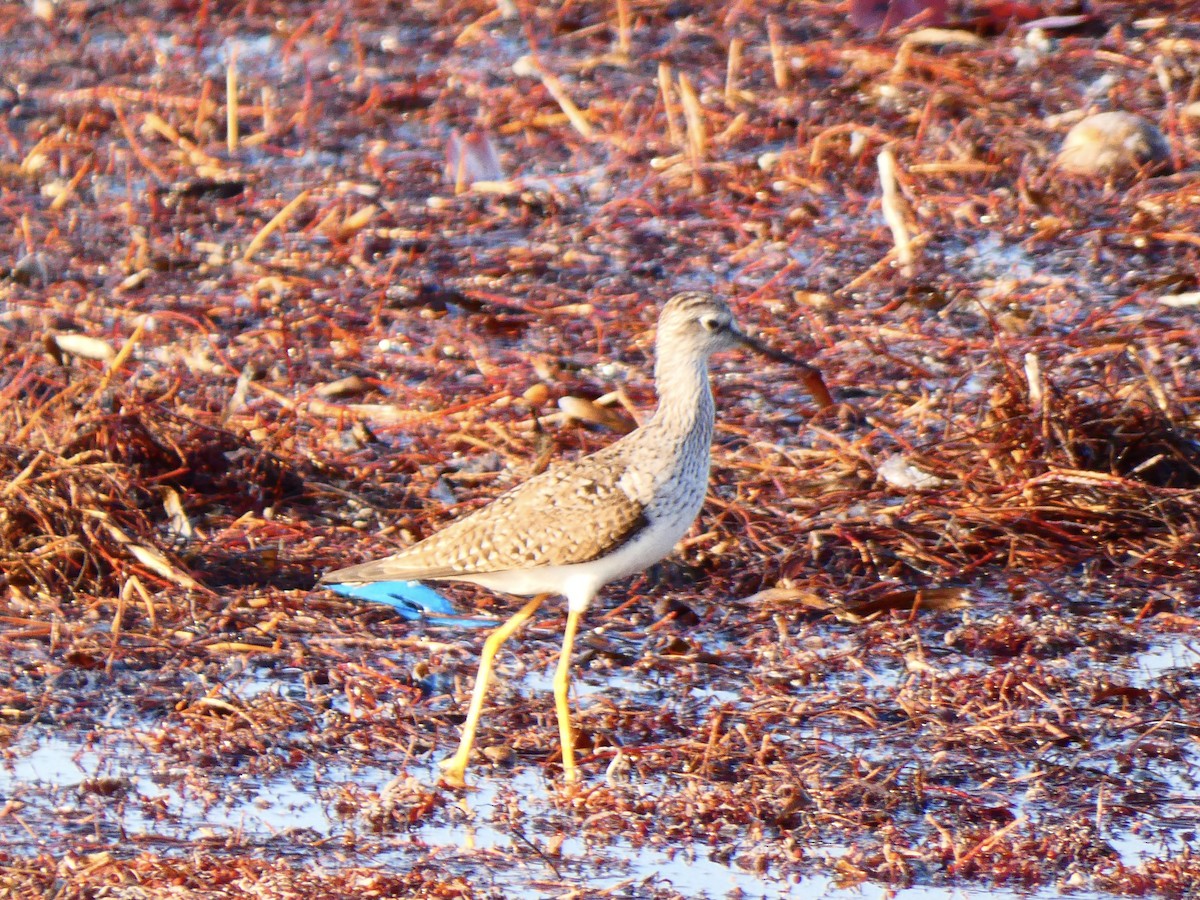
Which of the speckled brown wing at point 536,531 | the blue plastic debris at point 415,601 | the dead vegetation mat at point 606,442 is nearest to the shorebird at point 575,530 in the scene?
the speckled brown wing at point 536,531

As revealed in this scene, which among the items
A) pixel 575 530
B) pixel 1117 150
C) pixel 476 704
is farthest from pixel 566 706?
pixel 1117 150

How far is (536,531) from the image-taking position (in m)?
5.86

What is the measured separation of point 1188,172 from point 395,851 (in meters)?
6.92

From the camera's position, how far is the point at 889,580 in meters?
6.99

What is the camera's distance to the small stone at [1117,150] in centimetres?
1030

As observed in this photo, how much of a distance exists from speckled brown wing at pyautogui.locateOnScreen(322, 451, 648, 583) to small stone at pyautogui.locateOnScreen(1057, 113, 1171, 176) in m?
5.23

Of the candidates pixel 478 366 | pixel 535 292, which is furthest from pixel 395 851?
pixel 535 292

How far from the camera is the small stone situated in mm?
10305

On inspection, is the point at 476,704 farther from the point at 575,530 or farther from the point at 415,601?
the point at 415,601

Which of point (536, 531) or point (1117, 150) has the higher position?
point (536, 531)

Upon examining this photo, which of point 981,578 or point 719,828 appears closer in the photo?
point 719,828

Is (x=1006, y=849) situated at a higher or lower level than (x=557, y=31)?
lower

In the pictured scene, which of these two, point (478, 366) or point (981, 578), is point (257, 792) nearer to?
point (981, 578)

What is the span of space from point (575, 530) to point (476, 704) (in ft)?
1.96
